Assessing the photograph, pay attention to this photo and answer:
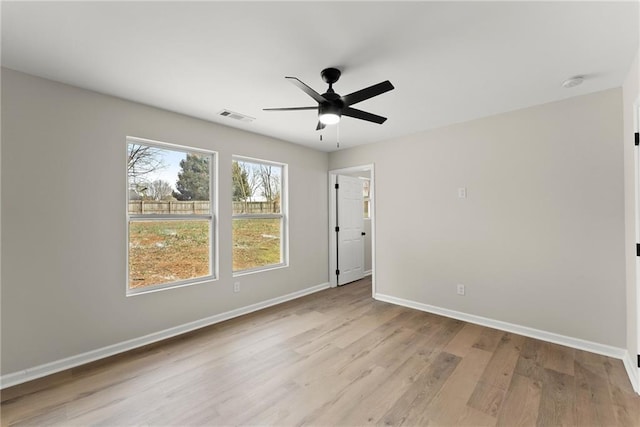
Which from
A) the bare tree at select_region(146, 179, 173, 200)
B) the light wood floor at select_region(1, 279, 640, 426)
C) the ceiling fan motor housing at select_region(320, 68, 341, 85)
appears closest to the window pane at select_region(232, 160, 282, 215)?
the bare tree at select_region(146, 179, 173, 200)

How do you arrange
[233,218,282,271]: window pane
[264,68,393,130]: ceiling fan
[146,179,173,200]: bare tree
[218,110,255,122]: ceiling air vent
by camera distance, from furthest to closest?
[233,218,282,271]: window pane < [218,110,255,122]: ceiling air vent < [146,179,173,200]: bare tree < [264,68,393,130]: ceiling fan

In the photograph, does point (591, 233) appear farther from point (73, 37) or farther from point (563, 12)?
point (73, 37)

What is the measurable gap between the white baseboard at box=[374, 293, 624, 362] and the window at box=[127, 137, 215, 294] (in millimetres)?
2922

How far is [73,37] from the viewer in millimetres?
1858

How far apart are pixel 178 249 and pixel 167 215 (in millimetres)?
427

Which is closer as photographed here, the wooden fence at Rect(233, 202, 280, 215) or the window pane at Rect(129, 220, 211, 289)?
the window pane at Rect(129, 220, 211, 289)

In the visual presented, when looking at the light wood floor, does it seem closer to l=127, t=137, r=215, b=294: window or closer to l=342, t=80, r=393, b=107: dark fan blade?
l=127, t=137, r=215, b=294: window

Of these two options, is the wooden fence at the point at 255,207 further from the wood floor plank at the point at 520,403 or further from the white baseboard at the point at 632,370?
the white baseboard at the point at 632,370

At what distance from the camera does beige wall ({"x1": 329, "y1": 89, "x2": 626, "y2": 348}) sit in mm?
2680

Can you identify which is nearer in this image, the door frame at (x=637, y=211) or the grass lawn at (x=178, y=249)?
the door frame at (x=637, y=211)

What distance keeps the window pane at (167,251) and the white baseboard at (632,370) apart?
13.6 feet

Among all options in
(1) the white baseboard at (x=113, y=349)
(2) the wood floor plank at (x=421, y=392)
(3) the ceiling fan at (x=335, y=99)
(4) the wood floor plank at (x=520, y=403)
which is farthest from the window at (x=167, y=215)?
(4) the wood floor plank at (x=520, y=403)

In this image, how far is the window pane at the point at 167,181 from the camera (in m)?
3.02

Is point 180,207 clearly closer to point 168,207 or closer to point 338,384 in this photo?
point 168,207
